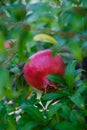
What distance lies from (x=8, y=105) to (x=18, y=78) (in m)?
0.11

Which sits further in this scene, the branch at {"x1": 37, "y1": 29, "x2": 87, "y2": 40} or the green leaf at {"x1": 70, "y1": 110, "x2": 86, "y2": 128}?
the green leaf at {"x1": 70, "y1": 110, "x2": 86, "y2": 128}

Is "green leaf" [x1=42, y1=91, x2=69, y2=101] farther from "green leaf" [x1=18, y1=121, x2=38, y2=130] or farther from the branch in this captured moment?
the branch

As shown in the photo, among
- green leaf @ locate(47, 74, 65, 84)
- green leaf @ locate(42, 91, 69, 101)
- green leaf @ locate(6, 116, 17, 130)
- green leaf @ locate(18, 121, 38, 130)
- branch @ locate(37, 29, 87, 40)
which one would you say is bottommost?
green leaf @ locate(6, 116, 17, 130)

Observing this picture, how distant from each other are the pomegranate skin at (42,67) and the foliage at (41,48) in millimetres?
21

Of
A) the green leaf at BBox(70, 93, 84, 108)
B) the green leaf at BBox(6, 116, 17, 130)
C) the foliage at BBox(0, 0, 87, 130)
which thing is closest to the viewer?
the foliage at BBox(0, 0, 87, 130)

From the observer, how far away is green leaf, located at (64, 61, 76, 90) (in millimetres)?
Result: 957

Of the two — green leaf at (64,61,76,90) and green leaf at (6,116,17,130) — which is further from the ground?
green leaf at (64,61,76,90)

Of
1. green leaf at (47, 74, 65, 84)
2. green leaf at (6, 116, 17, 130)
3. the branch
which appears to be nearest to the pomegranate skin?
green leaf at (47, 74, 65, 84)

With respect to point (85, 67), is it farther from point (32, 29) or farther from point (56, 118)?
point (32, 29)

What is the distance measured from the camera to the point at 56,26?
656 millimetres

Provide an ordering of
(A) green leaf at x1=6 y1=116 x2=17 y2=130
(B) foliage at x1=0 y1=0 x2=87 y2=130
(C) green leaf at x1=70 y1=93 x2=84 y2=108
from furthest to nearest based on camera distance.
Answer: (A) green leaf at x1=6 y1=116 x2=17 y2=130 < (C) green leaf at x1=70 y1=93 x2=84 y2=108 < (B) foliage at x1=0 y1=0 x2=87 y2=130

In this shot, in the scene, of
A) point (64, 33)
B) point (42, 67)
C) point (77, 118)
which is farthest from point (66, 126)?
point (64, 33)

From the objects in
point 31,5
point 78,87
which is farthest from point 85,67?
point 31,5

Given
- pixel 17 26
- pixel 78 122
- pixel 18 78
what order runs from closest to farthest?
pixel 17 26
pixel 78 122
pixel 18 78
